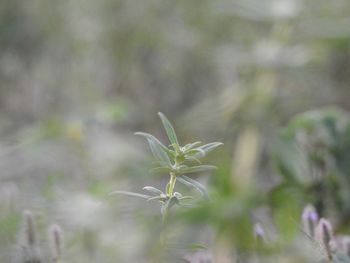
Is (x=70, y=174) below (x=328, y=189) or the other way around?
the other way around

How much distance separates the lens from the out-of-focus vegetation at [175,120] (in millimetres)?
1048

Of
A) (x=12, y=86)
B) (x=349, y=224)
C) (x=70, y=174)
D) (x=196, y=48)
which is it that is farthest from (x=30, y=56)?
(x=349, y=224)

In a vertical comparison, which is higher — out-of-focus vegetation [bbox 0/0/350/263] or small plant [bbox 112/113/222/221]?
out-of-focus vegetation [bbox 0/0/350/263]

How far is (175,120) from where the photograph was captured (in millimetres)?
2514

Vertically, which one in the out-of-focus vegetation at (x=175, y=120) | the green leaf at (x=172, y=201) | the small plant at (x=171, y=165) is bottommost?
the green leaf at (x=172, y=201)

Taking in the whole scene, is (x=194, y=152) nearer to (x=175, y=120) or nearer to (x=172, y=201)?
(x=172, y=201)

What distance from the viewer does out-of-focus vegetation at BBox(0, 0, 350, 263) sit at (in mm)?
1048

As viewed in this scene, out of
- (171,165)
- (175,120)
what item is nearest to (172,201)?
(171,165)

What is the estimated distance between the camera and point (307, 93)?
247 centimetres

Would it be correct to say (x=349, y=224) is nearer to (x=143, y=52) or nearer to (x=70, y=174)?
(x=70, y=174)

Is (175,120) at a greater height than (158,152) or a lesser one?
greater

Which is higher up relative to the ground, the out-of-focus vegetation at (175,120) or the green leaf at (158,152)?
the out-of-focus vegetation at (175,120)

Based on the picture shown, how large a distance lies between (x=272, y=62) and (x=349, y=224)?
0.95m

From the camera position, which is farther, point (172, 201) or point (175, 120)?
point (175, 120)
